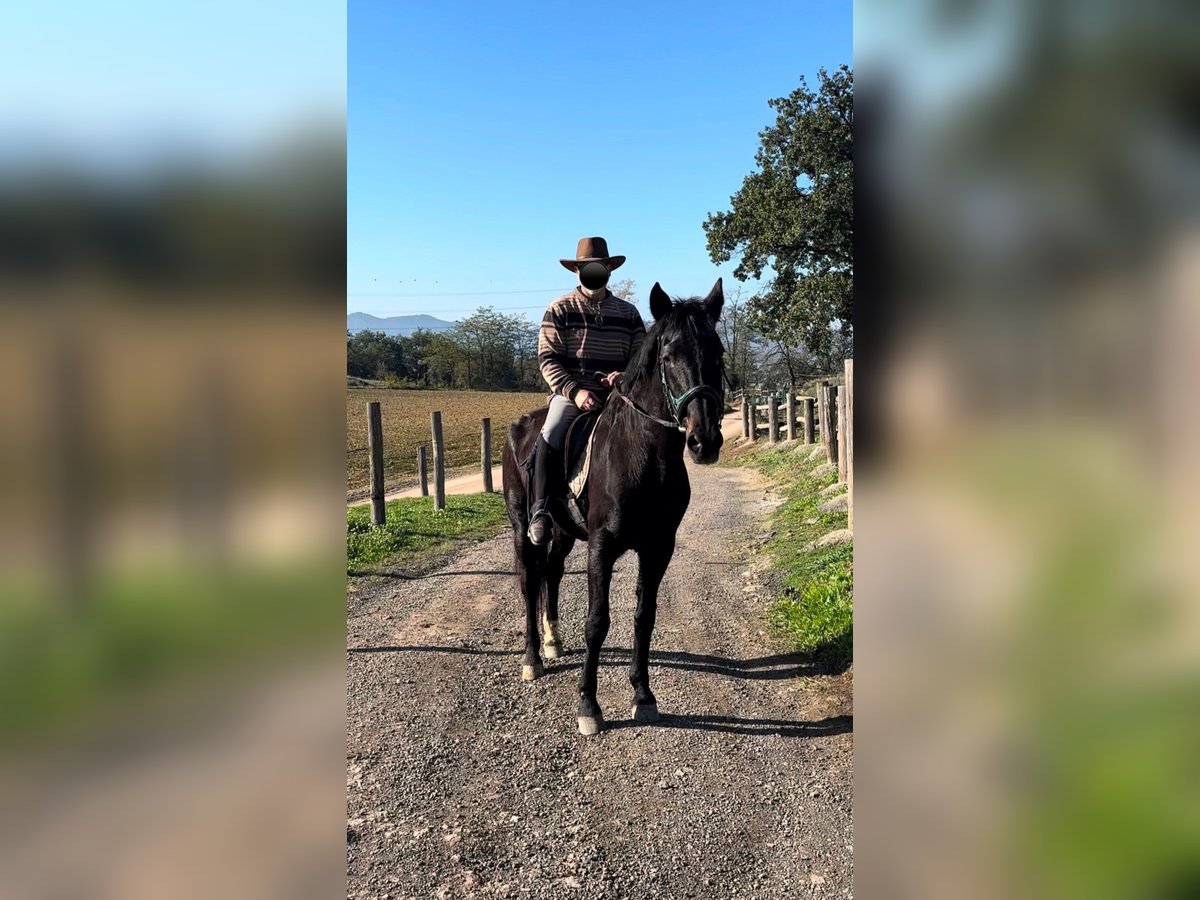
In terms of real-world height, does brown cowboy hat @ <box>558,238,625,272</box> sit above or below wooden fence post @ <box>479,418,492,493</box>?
above

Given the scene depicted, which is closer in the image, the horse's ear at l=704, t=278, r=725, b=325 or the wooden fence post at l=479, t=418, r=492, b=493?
the horse's ear at l=704, t=278, r=725, b=325

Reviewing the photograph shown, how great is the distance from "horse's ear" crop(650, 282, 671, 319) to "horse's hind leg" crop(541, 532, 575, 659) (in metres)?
2.16

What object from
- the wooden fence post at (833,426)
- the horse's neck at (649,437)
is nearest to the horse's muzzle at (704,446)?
the horse's neck at (649,437)

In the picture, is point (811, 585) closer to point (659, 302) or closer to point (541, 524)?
point (541, 524)

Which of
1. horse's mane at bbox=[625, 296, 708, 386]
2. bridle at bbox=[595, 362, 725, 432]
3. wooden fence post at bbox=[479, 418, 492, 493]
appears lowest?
wooden fence post at bbox=[479, 418, 492, 493]

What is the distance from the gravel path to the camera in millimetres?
3037

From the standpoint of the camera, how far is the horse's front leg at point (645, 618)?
177 inches

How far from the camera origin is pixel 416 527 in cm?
1066

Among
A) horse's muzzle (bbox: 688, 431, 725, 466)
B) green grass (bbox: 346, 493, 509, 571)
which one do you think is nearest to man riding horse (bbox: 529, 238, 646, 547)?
horse's muzzle (bbox: 688, 431, 725, 466)

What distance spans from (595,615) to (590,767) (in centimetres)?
87
